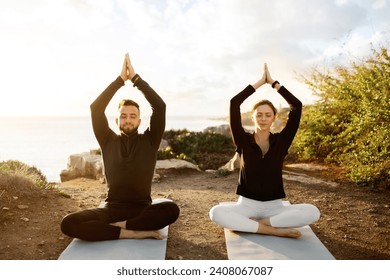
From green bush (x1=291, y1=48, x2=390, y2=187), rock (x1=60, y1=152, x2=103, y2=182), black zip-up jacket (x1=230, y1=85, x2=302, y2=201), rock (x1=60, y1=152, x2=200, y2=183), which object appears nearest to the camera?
black zip-up jacket (x1=230, y1=85, x2=302, y2=201)

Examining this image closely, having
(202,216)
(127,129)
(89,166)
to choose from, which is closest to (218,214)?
(202,216)

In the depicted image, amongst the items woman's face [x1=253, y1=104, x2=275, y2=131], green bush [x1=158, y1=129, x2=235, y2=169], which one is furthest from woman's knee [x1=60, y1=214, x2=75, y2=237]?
green bush [x1=158, y1=129, x2=235, y2=169]

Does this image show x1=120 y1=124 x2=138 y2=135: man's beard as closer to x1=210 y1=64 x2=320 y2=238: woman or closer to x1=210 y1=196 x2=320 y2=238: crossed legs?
x1=210 y1=64 x2=320 y2=238: woman

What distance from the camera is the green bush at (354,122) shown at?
6797 millimetres

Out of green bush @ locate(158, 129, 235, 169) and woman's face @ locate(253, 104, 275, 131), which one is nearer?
woman's face @ locate(253, 104, 275, 131)

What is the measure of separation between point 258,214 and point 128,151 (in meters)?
1.57

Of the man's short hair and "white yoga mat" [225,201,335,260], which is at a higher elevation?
the man's short hair

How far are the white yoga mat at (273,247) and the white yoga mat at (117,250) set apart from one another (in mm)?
712

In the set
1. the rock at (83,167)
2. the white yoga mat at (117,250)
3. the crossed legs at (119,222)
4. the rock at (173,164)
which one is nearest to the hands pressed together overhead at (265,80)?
the crossed legs at (119,222)

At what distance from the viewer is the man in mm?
4047

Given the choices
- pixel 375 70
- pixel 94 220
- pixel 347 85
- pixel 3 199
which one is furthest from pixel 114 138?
pixel 347 85

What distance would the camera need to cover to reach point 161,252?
12.5 feet
